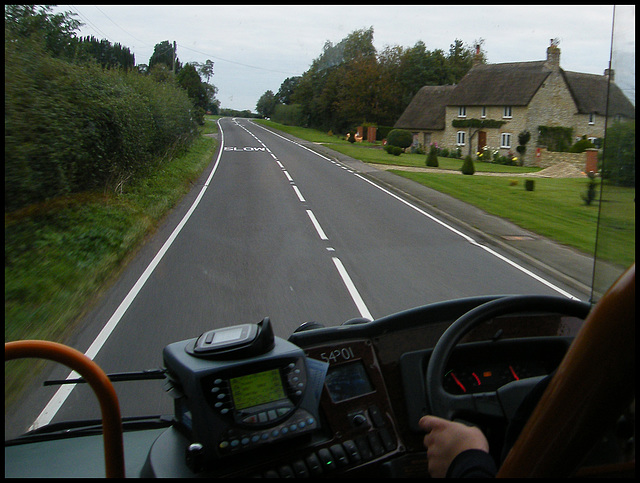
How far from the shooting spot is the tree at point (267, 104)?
376ft

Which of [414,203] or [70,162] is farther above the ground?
[70,162]

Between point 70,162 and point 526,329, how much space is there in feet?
33.8

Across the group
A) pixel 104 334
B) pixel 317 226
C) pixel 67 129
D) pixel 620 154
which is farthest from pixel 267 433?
pixel 317 226

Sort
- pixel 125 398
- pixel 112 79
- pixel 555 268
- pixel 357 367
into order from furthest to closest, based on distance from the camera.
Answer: pixel 112 79 → pixel 555 268 → pixel 125 398 → pixel 357 367

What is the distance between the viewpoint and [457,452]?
4.50 ft

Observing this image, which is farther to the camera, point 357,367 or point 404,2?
point 357,367

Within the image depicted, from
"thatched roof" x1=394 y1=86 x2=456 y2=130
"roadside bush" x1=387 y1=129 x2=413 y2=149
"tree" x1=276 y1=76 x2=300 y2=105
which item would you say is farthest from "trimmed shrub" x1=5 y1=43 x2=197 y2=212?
"tree" x1=276 y1=76 x2=300 y2=105

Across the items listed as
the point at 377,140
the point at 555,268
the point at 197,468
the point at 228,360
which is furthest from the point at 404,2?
the point at 377,140

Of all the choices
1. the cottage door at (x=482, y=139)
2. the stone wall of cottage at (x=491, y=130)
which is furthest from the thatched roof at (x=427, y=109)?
the cottage door at (x=482, y=139)

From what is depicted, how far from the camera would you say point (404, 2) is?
193 cm

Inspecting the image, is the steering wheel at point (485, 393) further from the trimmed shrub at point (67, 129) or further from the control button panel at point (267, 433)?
the trimmed shrub at point (67, 129)

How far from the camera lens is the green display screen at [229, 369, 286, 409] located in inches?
75.7

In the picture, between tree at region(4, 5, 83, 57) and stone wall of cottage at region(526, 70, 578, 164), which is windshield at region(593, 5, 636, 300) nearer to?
tree at region(4, 5, 83, 57)

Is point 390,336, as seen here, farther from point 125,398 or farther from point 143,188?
point 143,188
